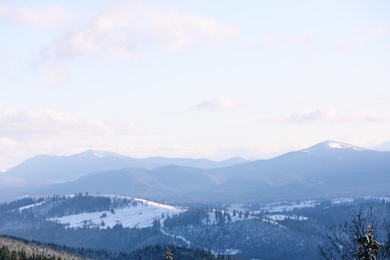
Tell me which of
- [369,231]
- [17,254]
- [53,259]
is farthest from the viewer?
[17,254]

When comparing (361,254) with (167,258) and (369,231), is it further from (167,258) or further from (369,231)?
(167,258)

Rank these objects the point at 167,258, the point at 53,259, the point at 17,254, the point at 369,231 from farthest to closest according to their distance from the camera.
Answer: the point at 17,254, the point at 53,259, the point at 167,258, the point at 369,231

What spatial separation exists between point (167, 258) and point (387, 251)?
51.0 metres

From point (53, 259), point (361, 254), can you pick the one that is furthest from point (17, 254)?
point (361, 254)

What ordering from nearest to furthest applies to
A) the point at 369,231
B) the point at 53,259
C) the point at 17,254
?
the point at 369,231, the point at 53,259, the point at 17,254

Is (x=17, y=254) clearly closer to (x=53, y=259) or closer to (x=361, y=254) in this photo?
(x=53, y=259)

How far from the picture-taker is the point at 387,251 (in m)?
39.0

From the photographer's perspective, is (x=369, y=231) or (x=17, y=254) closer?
(x=369, y=231)

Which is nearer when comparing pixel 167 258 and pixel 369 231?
pixel 369 231

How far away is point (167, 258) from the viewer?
8606 centimetres

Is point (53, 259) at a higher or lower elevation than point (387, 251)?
lower

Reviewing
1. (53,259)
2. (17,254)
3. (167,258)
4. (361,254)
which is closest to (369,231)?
(361,254)

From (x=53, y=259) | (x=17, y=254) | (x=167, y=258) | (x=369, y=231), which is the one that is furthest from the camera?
(x=17, y=254)

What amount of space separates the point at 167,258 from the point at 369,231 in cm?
5129
